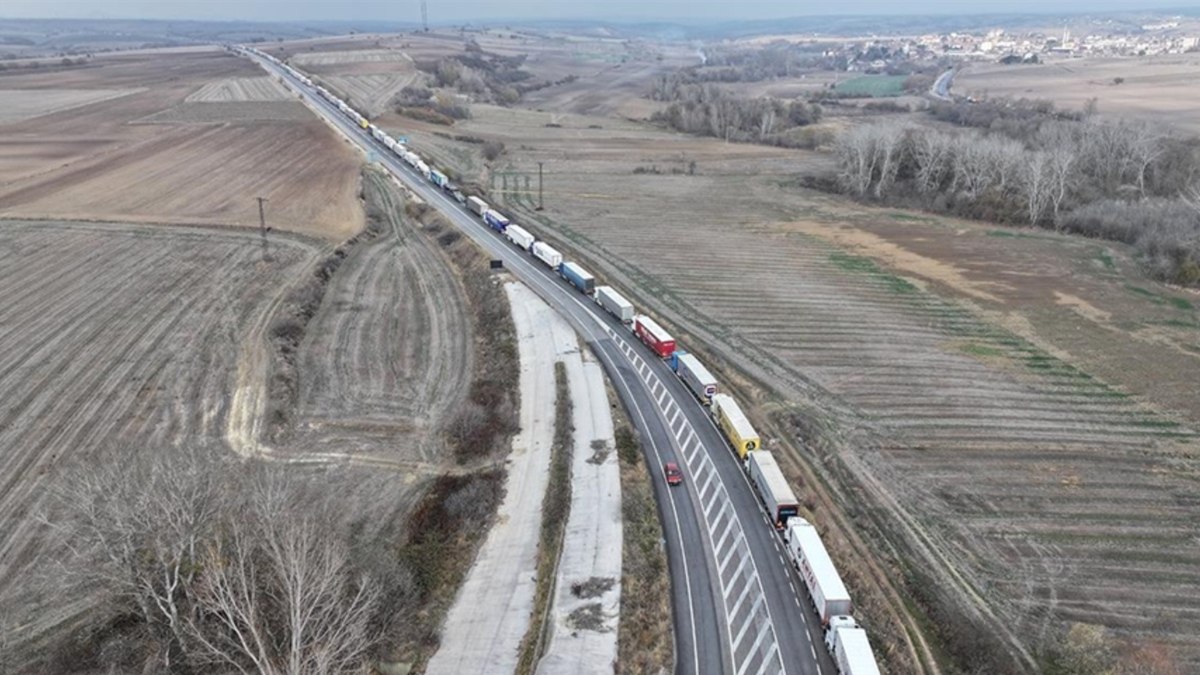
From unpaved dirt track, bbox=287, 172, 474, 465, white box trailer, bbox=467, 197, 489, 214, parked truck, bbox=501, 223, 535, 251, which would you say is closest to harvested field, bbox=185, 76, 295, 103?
white box trailer, bbox=467, 197, 489, 214

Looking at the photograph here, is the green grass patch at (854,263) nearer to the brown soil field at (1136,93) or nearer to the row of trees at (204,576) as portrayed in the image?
the row of trees at (204,576)

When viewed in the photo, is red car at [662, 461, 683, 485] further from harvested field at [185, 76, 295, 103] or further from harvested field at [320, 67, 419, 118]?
harvested field at [185, 76, 295, 103]

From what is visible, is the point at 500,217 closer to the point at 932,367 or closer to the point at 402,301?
the point at 402,301

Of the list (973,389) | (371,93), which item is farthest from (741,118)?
(973,389)

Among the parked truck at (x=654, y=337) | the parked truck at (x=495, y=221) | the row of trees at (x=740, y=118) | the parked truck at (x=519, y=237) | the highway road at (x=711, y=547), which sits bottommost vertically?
the highway road at (x=711, y=547)

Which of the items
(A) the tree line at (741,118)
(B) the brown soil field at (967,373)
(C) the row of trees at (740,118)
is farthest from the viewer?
(C) the row of trees at (740,118)

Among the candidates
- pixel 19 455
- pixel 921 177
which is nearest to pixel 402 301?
pixel 19 455

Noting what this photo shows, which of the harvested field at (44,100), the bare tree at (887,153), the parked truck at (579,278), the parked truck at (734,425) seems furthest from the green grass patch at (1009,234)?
the harvested field at (44,100)
